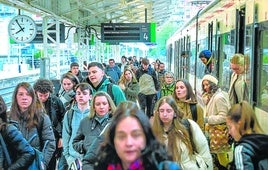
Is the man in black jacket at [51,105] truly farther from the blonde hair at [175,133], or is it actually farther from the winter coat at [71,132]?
the blonde hair at [175,133]

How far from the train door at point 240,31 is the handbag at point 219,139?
1330 millimetres

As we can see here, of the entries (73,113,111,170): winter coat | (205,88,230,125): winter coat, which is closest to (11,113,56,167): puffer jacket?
(73,113,111,170): winter coat

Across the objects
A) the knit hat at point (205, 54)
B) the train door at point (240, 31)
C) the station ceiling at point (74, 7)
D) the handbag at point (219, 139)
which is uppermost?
the station ceiling at point (74, 7)

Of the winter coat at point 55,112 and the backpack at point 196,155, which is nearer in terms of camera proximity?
the backpack at point 196,155

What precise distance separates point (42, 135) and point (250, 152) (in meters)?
2.47

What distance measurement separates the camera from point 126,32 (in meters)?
21.5

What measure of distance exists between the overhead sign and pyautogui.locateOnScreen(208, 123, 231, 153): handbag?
1481 cm

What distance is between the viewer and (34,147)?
5371mm

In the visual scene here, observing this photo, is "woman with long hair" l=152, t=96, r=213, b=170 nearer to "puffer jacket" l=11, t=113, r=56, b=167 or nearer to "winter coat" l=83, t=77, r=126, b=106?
"puffer jacket" l=11, t=113, r=56, b=167

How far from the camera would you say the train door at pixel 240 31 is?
745cm

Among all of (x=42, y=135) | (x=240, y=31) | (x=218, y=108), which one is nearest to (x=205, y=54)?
(x=240, y=31)

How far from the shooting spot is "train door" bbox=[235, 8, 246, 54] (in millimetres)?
7453

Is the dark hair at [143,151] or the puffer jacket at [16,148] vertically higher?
the dark hair at [143,151]

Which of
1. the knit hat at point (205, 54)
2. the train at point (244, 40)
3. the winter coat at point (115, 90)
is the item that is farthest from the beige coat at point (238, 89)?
the knit hat at point (205, 54)
